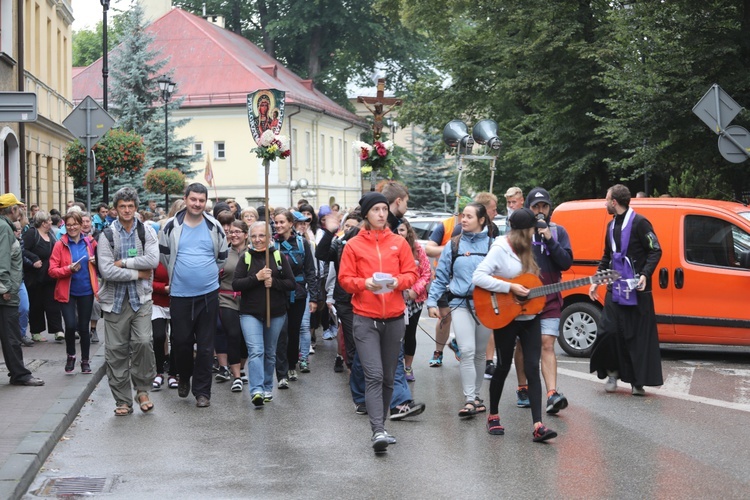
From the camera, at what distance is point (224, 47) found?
62125 mm

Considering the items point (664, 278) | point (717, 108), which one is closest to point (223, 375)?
point (664, 278)

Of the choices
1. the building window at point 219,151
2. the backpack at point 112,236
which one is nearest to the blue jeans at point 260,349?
the backpack at point 112,236

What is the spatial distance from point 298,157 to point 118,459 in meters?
56.1

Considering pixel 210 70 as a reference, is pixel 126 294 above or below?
below

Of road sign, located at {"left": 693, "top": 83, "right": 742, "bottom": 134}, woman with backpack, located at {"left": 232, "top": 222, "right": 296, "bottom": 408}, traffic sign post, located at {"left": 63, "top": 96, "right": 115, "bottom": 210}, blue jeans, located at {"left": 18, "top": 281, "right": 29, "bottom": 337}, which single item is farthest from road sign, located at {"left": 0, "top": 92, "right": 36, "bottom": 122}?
road sign, located at {"left": 693, "top": 83, "right": 742, "bottom": 134}

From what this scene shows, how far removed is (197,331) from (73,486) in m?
3.53

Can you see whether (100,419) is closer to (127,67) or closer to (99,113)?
(99,113)

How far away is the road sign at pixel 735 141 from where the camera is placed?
15344mm

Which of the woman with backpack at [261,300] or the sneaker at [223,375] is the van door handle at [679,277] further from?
the sneaker at [223,375]

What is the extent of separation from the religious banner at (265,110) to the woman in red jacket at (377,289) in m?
5.17

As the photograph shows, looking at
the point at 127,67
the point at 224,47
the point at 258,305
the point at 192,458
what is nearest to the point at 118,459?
the point at 192,458

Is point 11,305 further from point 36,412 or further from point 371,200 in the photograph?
point 371,200

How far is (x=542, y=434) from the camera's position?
352 inches

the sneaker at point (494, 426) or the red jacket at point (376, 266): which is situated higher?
the red jacket at point (376, 266)
